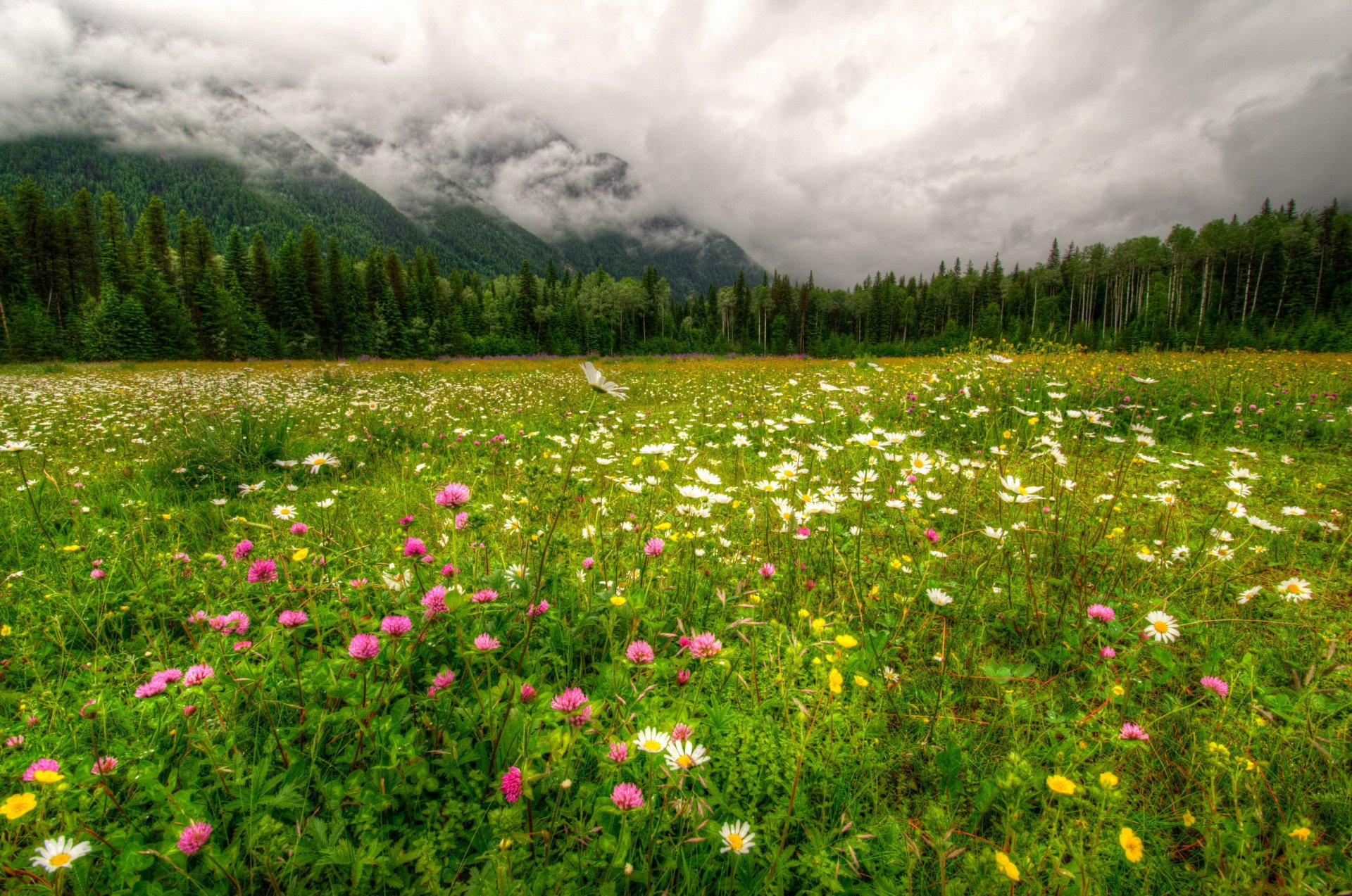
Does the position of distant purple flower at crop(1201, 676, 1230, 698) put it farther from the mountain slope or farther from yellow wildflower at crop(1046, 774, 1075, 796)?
the mountain slope

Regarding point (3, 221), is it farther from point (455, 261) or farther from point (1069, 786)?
point (455, 261)

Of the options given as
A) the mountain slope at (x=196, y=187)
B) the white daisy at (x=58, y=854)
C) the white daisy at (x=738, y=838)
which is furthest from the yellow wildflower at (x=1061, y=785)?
the mountain slope at (x=196, y=187)

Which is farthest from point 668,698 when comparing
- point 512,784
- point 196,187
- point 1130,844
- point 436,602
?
point 196,187

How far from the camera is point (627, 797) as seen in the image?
107cm

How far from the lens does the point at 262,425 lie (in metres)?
4.82

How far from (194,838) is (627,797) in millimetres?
895

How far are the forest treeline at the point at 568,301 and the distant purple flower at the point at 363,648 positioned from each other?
10.8 meters

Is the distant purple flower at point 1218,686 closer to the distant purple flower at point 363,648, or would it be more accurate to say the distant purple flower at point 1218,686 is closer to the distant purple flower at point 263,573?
the distant purple flower at point 363,648

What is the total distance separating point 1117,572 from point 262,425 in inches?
263

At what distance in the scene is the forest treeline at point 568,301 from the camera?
102 feet

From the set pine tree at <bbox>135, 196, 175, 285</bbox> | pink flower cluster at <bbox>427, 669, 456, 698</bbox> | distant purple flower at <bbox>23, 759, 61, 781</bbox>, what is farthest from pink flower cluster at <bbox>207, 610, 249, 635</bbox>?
pine tree at <bbox>135, 196, 175, 285</bbox>

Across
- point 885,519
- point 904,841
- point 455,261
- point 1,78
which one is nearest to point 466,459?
point 885,519

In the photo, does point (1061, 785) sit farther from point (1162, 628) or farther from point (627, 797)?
point (1162, 628)

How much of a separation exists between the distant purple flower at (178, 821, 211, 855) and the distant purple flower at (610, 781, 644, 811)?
842mm
